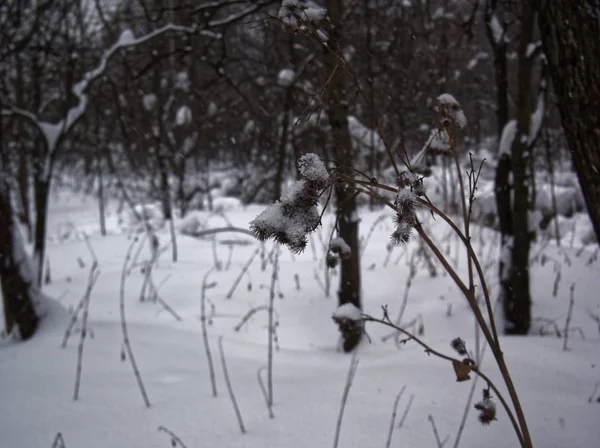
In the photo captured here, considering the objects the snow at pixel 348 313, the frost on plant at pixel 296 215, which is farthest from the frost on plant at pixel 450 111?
the snow at pixel 348 313

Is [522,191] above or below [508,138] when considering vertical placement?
below

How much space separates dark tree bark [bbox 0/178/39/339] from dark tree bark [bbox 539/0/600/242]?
3.00 m

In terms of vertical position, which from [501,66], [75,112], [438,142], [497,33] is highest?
[497,33]

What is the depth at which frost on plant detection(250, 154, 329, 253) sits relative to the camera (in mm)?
735

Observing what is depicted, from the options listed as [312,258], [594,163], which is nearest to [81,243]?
[312,258]

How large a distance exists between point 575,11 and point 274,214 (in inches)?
58.4

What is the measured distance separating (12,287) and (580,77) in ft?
10.3

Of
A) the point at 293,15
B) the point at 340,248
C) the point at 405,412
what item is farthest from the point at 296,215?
the point at 405,412

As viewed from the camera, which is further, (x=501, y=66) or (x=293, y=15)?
(x=501, y=66)

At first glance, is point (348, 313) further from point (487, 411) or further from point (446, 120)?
point (446, 120)

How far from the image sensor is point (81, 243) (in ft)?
19.7

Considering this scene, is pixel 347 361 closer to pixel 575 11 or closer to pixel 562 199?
pixel 575 11

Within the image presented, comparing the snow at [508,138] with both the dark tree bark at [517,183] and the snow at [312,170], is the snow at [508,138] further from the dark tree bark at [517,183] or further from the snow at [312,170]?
the snow at [312,170]

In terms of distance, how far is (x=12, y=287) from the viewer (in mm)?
2719
